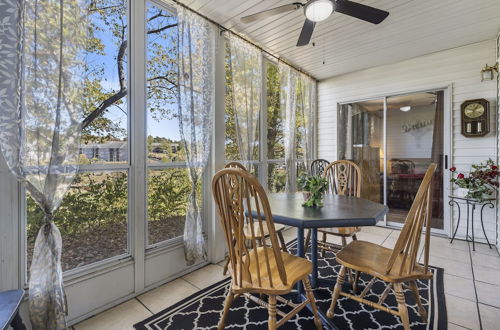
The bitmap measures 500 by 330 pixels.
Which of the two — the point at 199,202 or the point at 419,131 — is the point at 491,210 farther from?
the point at 199,202

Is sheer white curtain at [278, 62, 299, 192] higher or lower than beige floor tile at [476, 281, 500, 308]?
higher

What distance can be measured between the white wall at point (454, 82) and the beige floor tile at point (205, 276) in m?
3.44

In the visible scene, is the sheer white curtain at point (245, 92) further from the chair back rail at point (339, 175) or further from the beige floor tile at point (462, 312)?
the beige floor tile at point (462, 312)

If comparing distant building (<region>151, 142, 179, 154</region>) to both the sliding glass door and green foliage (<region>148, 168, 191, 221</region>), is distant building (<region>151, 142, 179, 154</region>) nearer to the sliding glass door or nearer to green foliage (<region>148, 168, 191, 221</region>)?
green foliage (<region>148, 168, 191, 221</region>)

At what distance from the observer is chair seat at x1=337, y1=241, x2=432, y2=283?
142 cm

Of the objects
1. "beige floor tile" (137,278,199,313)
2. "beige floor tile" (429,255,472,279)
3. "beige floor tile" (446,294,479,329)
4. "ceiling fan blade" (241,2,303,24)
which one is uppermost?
"ceiling fan blade" (241,2,303,24)

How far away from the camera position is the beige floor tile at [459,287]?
2.01 m

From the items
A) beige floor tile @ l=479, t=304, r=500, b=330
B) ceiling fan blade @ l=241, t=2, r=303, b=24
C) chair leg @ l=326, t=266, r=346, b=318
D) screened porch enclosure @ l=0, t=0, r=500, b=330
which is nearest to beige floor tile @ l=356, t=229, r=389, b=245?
screened porch enclosure @ l=0, t=0, r=500, b=330

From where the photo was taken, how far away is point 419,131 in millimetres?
3793

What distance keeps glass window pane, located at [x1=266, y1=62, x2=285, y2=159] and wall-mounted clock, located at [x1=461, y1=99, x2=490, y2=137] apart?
8.18ft

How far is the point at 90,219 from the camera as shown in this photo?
1846 millimetres

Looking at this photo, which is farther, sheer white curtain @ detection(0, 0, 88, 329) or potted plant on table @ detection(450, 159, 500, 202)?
potted plant on table @ detection(450, 159, 500, 202)

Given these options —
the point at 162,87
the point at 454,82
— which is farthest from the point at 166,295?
the point at 454,82

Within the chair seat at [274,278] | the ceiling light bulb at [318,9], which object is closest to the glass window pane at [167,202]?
the chair seat at [274,278]
